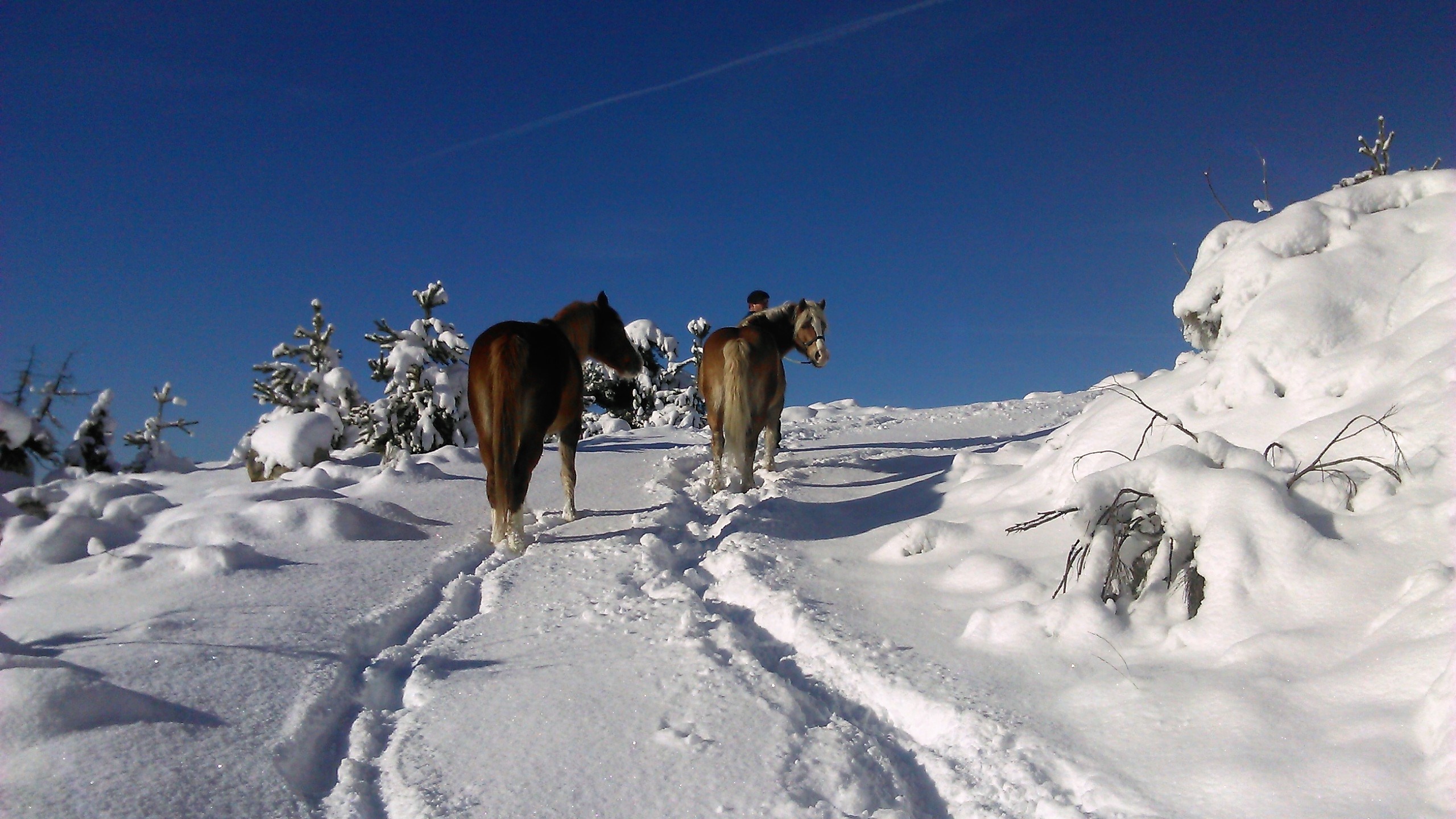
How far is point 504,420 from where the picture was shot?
5578 mm

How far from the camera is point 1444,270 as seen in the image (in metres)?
3.91

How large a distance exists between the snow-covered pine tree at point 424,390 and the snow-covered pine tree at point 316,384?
0.60 meters

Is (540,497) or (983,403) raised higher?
(983,403)

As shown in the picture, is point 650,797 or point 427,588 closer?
point 650,797

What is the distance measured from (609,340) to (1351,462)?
6.45 metres

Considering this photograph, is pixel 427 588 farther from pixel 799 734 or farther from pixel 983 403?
pixel 983 403

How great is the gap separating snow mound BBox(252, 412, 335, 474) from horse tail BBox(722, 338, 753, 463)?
6.41 m

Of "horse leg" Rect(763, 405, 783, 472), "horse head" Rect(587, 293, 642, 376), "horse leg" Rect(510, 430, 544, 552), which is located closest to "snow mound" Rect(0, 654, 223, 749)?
"horse leg" Rect(510, 430, 544, 552)

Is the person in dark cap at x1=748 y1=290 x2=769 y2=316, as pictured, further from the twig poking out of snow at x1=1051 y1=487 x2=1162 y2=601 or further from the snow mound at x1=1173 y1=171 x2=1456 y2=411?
the twig poking out of snow at x1=1051 y1=487 x2=1162 y2=601

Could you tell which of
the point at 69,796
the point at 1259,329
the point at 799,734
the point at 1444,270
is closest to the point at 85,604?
the point at 69,796

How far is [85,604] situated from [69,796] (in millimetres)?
2437

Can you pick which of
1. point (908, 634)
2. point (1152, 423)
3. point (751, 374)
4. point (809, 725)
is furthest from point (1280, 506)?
point (751, 374)

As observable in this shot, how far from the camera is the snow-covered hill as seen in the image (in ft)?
7.59

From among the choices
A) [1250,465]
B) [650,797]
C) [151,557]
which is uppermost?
[1250,465]
